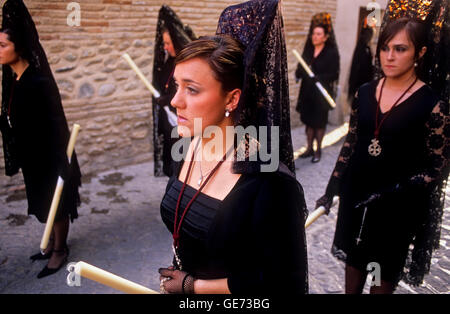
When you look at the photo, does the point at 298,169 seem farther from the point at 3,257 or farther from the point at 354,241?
the point at 3,257

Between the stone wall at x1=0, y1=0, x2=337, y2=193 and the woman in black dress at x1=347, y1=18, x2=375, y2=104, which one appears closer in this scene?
the stone wall at x1=0, y1=0, x2=337, y2=193

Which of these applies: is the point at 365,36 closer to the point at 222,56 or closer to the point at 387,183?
the point at 387,183

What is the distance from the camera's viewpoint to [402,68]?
2.55m

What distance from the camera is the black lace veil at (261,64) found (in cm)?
147

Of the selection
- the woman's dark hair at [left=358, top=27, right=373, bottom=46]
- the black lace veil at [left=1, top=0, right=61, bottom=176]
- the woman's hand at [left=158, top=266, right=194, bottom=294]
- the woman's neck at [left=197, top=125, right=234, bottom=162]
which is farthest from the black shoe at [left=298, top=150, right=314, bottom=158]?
the woman's hand at [left=158, top=266, right=194, bottom=294]

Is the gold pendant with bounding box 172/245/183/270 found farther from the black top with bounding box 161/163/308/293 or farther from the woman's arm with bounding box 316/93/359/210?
the woman's arm with bounding box 316/93/359/210

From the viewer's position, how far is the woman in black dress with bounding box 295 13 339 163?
6.23m

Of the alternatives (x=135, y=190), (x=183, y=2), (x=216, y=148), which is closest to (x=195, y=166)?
(x=216, y=148)

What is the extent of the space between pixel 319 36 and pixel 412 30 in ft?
12.7

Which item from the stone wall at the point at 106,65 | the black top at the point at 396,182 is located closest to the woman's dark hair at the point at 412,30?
the black top at the point at 396,182

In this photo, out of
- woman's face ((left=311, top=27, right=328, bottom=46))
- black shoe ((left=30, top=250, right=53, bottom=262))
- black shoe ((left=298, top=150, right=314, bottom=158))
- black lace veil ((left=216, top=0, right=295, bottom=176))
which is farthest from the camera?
black shoe ((left=298, top=150, right=314, bottom=158))

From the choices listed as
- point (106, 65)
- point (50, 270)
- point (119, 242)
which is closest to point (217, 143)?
point (50, 270)

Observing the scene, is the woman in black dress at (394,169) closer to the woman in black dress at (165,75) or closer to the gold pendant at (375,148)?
the gold pendant at (375,148)

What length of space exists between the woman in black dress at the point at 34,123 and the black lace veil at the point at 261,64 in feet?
7.29
